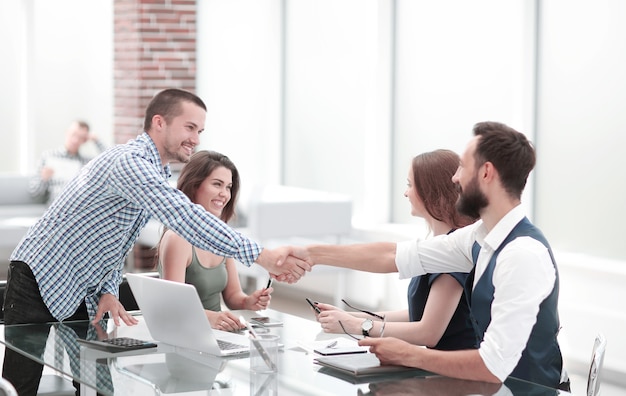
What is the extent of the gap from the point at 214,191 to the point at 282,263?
23.9 inches

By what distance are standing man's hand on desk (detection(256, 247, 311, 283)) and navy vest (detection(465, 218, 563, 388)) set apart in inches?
37.0

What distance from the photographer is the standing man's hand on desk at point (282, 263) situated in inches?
144

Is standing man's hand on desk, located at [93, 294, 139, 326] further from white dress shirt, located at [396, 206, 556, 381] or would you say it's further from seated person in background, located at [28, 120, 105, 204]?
seated person in background, located at [28, 120, 105, 204]

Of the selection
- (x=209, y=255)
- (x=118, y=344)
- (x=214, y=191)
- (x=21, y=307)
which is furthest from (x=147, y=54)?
(x=118, y=344)

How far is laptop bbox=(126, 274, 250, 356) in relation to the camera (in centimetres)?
301

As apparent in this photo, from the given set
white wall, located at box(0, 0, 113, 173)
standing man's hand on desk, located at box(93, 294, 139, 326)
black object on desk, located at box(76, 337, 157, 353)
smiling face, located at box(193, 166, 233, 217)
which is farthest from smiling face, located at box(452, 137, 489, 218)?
white wall, located at box(0, 0, 113, 173)

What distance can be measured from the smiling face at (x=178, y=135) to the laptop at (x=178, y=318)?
0.57 meters

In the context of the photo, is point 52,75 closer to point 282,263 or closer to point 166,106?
point 166,106

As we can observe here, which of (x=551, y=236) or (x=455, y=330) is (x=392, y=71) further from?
(x=455, y=330)

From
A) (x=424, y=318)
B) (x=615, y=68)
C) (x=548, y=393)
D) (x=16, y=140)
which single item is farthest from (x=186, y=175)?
(x=16, y=140)

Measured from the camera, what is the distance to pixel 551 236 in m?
6.54

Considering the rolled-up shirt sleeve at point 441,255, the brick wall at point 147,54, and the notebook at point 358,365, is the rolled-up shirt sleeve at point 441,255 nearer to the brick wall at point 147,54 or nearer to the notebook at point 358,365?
the notebook at point 358,365

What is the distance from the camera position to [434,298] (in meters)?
3.23

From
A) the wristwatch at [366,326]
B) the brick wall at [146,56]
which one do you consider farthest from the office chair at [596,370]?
the brick wall at [146,56]
